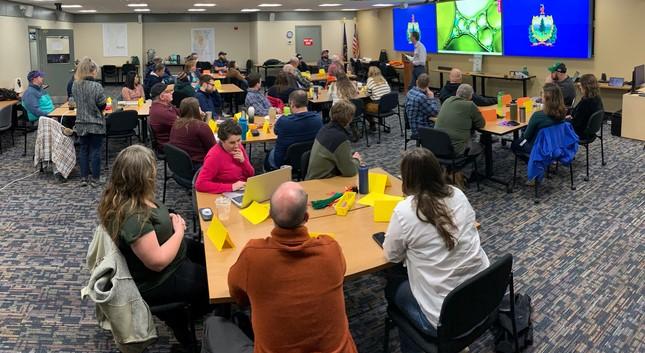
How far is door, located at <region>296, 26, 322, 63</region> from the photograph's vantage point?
701 inches

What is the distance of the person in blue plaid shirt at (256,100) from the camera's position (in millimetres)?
6555

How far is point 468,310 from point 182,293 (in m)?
1.39

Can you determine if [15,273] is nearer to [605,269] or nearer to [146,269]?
[146,269]

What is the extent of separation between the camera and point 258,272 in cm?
177

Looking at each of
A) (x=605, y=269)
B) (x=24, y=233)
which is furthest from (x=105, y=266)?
(x=605, y=269)

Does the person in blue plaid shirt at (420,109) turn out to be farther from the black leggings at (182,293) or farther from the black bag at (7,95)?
the black bag at (7,95)

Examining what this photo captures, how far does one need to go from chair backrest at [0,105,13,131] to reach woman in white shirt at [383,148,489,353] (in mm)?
6792

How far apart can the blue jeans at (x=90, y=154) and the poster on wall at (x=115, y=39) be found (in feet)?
43.0

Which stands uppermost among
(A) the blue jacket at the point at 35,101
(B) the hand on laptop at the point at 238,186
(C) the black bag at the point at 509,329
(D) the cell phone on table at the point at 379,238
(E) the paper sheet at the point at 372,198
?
(A) the blue jacket at the point at 35,101

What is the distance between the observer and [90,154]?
5992mm

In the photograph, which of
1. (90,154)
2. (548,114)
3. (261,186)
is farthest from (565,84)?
(90,154)

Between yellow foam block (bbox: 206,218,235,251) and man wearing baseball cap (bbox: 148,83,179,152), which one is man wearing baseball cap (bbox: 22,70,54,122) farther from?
yellow foam block (bbox: 206,218,235,251)

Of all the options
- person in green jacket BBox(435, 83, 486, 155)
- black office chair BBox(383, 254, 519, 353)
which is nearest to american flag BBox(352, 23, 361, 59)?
person in green jacket BBox(435, 83, 486, 155)

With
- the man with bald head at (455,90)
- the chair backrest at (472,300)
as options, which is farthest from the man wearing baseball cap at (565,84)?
the chair backrest at (472,300)
